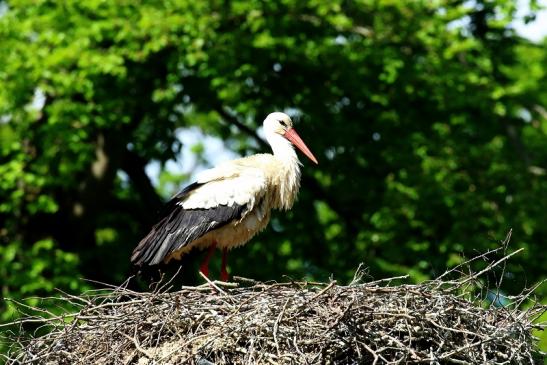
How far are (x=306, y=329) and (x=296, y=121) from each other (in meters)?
8.02

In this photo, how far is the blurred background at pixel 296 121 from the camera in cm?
1409

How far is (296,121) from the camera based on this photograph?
15.1m

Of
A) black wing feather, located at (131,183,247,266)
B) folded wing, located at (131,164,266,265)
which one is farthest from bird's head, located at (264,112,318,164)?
black wing feather, located at (131,183,247,266)

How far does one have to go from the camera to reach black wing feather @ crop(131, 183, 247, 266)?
30.6 ft

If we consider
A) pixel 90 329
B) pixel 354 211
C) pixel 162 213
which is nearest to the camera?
pixel 90 329

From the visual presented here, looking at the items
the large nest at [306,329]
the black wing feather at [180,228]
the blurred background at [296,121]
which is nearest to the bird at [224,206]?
the black wing feather at [180,228]

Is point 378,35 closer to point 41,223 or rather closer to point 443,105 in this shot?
point 443,105

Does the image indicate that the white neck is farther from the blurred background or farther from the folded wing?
the blurred background

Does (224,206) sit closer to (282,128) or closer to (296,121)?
(282,128)

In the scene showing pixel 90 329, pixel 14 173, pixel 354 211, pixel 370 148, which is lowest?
pixel 354 211

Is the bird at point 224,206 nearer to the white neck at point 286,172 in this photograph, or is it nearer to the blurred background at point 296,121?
the white neck at point 286,172

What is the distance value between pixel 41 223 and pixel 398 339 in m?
8.91

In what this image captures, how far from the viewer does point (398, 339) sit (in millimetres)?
7223

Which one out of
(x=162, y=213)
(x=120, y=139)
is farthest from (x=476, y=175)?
(x=162, y=213)
